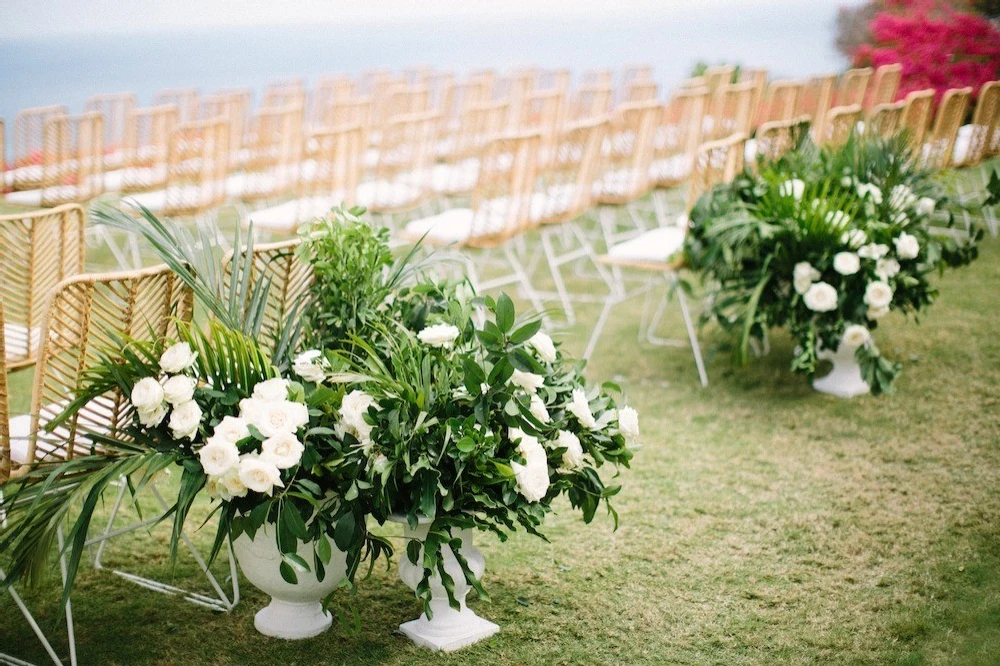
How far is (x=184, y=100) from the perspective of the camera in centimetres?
855

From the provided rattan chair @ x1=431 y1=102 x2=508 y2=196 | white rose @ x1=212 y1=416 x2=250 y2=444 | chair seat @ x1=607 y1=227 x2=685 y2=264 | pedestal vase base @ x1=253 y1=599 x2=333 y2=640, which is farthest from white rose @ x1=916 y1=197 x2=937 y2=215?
white rose @ x1=212 y1=416 x2=250 y2=444

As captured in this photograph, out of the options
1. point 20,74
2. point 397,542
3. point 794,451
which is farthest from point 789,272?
point 20,74

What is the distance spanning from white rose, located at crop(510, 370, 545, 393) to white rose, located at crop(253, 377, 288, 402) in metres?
0.55

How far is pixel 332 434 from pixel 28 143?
5.28 m

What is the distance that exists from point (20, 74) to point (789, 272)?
34.7 ft

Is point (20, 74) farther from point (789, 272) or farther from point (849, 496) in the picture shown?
point (849, 496)

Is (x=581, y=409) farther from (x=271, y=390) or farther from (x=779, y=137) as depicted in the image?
(x=779, y=137)

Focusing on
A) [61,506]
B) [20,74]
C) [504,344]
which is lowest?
[20,74]

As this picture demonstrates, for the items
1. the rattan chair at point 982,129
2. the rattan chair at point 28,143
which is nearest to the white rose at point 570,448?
the rattan chair at point 28,143

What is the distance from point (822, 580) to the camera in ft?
10.00

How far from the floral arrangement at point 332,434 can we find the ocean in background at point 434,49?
11449 mm

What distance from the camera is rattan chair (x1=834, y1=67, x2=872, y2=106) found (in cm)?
815

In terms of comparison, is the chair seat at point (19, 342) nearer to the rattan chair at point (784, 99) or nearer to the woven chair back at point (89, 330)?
the woven chair back at point (89, 330)

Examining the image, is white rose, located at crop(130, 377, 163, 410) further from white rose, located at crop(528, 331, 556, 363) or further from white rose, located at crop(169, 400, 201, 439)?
white rose, located at crop(528, 331, 556, 363)
